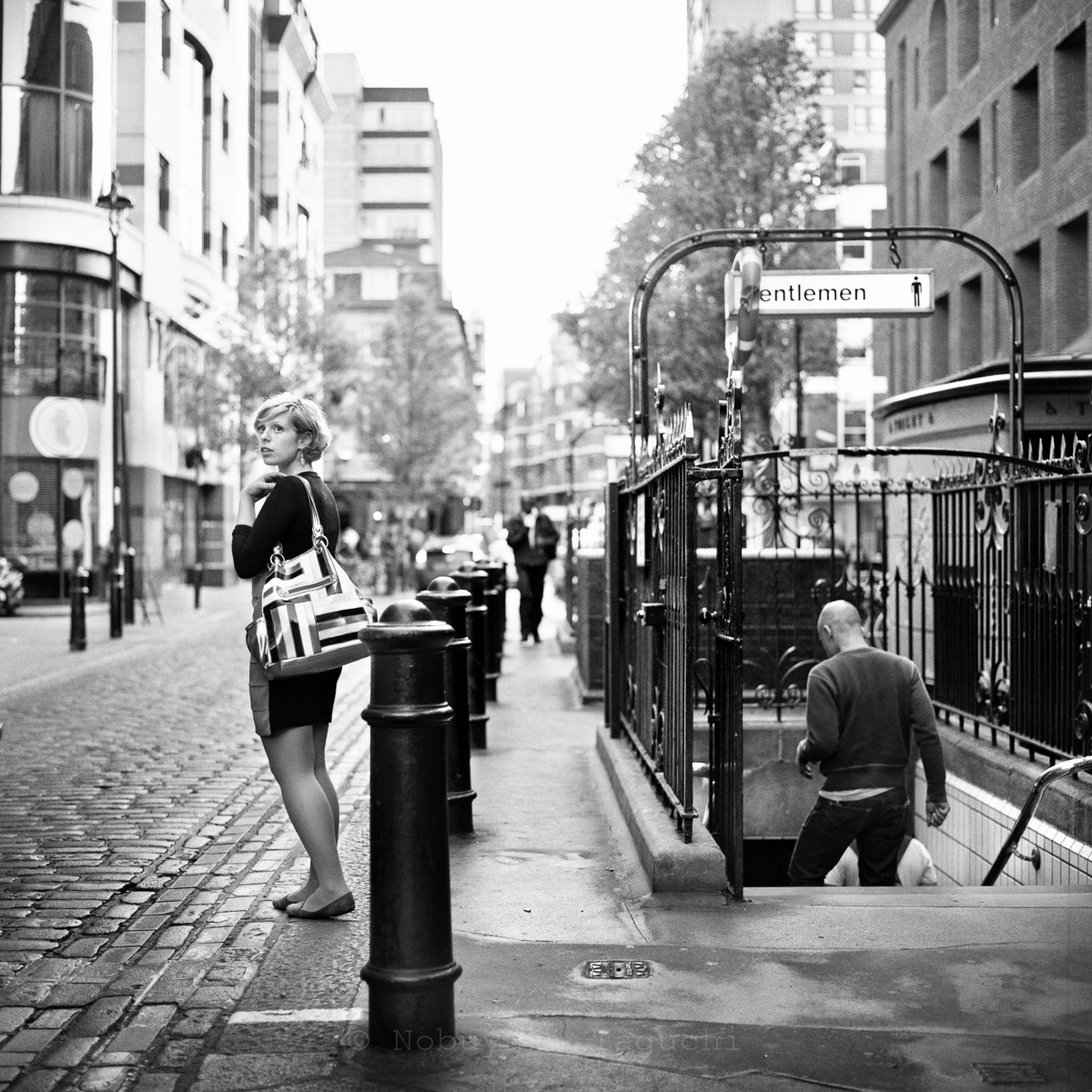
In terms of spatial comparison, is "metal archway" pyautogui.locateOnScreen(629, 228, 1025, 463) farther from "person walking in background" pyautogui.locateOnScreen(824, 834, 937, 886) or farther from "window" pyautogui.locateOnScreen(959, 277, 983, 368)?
"window" pyautogui.locateOnScreen(959, 277, 983, 368)

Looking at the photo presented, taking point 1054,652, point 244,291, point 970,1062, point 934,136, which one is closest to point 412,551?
point 244,291

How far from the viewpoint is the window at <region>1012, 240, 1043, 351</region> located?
2422 cm

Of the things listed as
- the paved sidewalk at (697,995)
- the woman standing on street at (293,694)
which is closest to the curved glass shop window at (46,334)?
the paved sidewalk at (697,995)

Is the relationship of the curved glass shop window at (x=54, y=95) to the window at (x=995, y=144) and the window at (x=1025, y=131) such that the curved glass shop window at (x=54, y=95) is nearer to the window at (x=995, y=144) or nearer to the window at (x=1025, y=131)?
the window at (x=995, y=144)

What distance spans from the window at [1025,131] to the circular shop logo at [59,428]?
18907mm

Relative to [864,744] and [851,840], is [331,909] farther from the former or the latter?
[851,840]

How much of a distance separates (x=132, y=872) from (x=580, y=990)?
2688mm

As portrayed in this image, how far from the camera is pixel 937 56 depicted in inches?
1201

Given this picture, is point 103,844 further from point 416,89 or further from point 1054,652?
point 416,89

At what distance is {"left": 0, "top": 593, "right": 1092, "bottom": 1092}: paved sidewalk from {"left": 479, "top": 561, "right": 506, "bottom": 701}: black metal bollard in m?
7.23

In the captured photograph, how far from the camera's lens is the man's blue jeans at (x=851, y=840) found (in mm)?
7492

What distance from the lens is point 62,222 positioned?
103 ft

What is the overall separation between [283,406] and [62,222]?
28098 mm

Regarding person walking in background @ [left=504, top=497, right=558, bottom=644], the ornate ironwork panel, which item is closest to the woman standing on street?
the ornate ironwork panel
